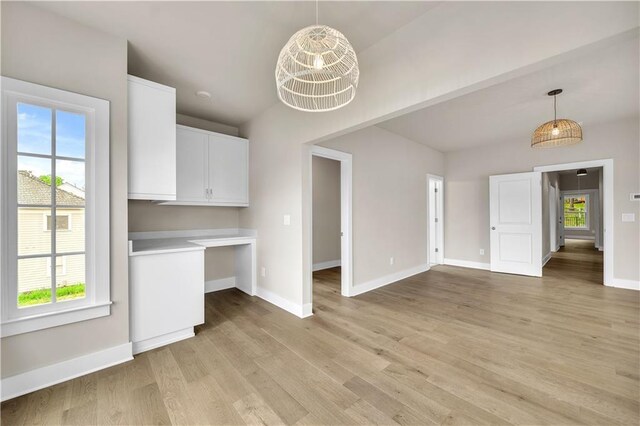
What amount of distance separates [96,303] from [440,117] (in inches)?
177

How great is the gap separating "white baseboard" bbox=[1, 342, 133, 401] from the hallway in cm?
649

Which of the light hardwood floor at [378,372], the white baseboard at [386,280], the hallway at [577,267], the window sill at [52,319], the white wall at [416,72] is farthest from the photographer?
the hallway at [577,267]

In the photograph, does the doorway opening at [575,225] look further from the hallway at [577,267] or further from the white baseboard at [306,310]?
the white baseboard at [306,310]

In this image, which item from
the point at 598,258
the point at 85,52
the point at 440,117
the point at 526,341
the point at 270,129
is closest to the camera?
the point at 85,52

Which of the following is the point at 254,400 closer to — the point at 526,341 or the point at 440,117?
the point at 526,341

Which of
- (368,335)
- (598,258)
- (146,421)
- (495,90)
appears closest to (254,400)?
(146,421)

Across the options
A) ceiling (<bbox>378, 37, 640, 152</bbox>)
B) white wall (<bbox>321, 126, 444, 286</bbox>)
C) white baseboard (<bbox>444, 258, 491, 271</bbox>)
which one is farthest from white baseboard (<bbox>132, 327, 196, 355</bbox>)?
white baseboard (<bbox>444, 258, 491, 271</bbox>)

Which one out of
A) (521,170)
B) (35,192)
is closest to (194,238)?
(35,192)

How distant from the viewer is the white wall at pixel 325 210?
5742 mm

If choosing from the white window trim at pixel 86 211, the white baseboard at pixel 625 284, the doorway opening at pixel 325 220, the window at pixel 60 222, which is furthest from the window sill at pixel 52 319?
the white baseboard at pixel 625 284

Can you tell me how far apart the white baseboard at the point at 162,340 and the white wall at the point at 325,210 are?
3.30m

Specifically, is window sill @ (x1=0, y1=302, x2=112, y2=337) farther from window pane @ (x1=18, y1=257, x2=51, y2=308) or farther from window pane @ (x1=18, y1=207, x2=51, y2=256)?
window pane @ (x1=18, y1=207, x2=51, y2=256)

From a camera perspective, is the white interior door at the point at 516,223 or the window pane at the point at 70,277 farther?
the white interior door at the point at 516,223

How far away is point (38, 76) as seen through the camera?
181 centimetres
